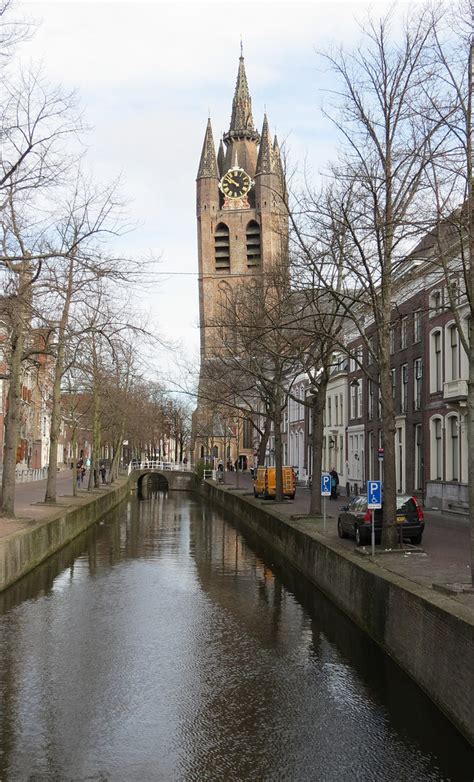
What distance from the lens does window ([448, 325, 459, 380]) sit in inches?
1225

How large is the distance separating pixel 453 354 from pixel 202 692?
2327cm

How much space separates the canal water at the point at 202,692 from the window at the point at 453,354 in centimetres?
1476

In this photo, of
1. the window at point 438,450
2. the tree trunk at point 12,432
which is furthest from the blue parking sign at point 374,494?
the window at point 438,450

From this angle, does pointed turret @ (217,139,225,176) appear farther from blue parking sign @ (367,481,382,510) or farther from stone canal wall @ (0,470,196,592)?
blue parking sign @ (367,481,382,510)

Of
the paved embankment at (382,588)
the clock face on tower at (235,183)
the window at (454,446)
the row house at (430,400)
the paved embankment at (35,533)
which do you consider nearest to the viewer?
the paved embankment at (382,588)

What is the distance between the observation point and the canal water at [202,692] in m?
8.16

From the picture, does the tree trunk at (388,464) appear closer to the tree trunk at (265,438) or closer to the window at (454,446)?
the window at (454,446)

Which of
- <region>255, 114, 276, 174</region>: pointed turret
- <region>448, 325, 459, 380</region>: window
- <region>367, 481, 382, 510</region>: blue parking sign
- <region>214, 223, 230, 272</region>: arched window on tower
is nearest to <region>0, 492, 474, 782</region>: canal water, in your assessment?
<region>367, 481, 382, 510</region>: blue parking sign

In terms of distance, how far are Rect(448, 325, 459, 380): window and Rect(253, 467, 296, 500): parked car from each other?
11.7m

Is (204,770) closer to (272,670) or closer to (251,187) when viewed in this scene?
(272,670)

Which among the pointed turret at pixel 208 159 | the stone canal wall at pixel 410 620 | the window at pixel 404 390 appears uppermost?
the pointed turret at pixel 208 159

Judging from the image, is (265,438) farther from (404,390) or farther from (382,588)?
(382,588)

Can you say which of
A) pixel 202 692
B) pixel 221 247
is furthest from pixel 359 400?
pixel 221 247

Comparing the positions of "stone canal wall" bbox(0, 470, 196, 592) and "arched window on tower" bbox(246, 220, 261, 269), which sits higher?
"arched window on tower" bbox(246, 220, 261, 269)
